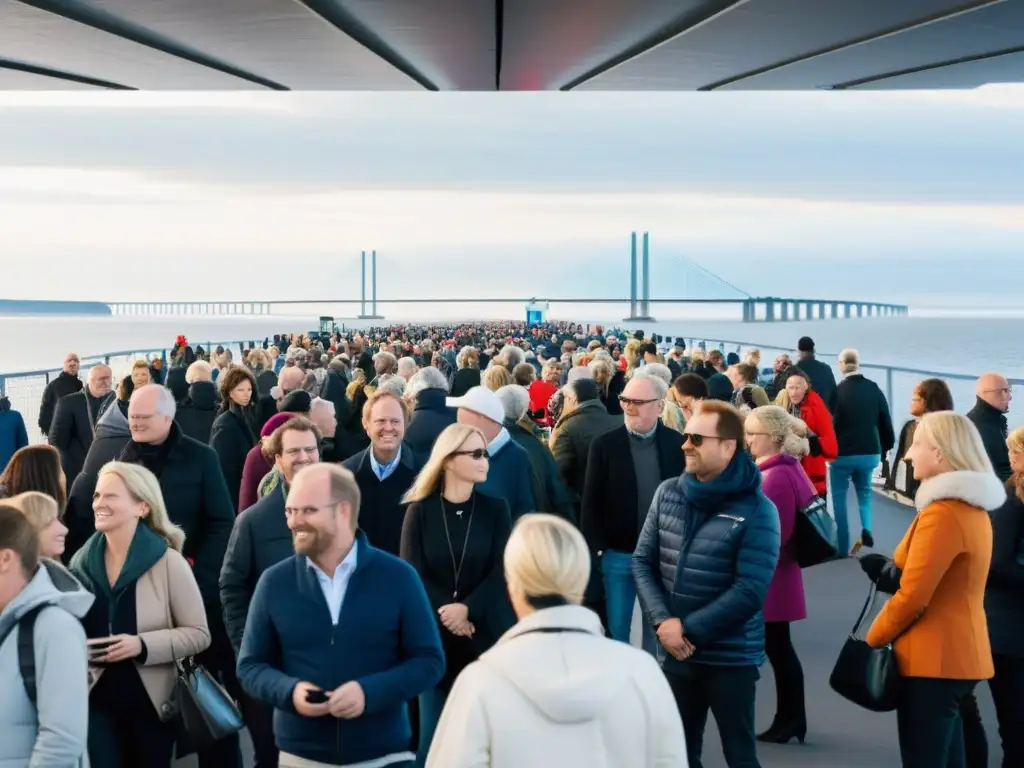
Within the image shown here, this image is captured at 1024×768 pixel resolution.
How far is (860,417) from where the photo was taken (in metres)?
11.8

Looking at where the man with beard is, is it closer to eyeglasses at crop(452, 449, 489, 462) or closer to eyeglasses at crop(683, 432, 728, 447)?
eyeglasses at crop(452, 449, 489, 462)

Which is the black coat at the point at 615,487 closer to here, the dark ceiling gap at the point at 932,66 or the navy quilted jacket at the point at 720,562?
the navy quilted jacket at the point at 720,562

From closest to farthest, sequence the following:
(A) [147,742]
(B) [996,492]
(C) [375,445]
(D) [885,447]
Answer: (A) [147,742], (B) [996,492], (C) [375,445], (D) [885,447]

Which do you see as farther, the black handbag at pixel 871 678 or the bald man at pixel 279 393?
the bald man at pixel 279 393

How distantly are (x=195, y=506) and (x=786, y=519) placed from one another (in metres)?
2.75

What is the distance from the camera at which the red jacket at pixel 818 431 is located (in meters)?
10.3

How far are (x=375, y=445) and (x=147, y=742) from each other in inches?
83.2

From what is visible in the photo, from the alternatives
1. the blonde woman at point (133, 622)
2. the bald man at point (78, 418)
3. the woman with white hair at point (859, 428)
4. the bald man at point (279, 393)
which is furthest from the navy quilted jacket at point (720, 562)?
the woman with white hair at point (859, 428)

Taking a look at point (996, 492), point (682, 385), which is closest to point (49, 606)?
point (996, 492)

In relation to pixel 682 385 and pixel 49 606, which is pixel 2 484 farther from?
pixel 682 385

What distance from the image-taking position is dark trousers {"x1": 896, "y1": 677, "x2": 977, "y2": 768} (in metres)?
4.81

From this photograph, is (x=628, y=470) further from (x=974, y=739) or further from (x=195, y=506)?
(x=195, y=506)

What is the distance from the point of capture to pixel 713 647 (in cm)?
507

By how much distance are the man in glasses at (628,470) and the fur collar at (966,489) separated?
7.02 ft
